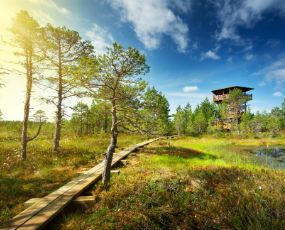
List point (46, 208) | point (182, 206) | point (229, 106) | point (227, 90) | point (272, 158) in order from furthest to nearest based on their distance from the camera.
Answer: point (227, 90) → point (229, 106) → point (272, 158) → point (182, 206) → point (46, 208)

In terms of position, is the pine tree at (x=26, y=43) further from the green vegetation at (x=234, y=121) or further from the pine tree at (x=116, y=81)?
the green vegetation at (x=234, y=121)

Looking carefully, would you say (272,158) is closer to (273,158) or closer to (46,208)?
(273,158)

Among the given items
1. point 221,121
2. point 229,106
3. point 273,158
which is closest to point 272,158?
point 273,158

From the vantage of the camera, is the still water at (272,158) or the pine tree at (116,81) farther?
the still water at (272,158)

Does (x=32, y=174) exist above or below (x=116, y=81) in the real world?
below

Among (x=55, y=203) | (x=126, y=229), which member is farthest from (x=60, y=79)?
(x=126, y=229)

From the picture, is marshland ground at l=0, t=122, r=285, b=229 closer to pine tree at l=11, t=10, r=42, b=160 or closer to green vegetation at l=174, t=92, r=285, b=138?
pine tree at l=11, t=10, r=42, b=160

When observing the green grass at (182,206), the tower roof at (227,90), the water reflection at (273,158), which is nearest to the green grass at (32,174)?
the green grass at (182,206)

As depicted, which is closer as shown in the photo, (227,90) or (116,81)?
(116,81)

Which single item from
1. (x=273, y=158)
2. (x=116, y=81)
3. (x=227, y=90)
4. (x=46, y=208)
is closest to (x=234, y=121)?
(x=227, y=90)

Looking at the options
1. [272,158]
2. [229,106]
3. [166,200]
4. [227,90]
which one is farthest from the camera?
[227,90]

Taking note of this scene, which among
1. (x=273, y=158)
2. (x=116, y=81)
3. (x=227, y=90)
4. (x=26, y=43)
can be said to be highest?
(x=227, y=90)

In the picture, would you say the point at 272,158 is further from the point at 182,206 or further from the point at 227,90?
the point at 227,90

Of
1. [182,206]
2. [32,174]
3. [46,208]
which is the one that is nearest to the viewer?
[46,208]
